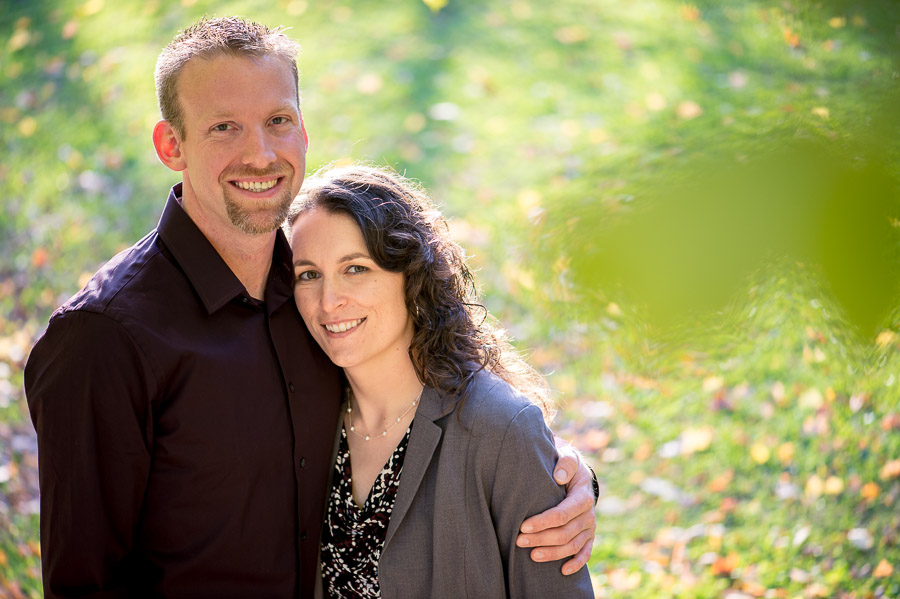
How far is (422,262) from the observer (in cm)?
244

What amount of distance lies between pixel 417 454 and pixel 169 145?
1113mm

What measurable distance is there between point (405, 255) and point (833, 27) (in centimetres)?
156

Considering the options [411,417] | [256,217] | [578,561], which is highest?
[256,217]

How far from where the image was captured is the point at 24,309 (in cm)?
529

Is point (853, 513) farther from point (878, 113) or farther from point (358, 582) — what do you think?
point (878, 113)

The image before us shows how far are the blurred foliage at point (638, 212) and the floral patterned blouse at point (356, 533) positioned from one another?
691 mm

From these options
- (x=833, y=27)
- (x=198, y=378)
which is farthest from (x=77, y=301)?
(x=833, y=27)

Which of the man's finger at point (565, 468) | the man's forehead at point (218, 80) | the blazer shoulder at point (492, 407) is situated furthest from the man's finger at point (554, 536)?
the man's forehead at point (218, 80)

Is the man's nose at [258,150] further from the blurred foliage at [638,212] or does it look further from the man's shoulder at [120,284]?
the blurred foliage at [638,212]

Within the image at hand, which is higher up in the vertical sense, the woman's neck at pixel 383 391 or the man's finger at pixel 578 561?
the woman's neck at pixel 383 391

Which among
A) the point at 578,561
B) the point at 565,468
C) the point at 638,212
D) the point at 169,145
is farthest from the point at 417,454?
the point at 638,212

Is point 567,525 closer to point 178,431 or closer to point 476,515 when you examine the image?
point 476,515

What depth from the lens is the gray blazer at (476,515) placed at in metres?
2.20

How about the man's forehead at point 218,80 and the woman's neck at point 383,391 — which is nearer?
the man's forehead at point 218,80
